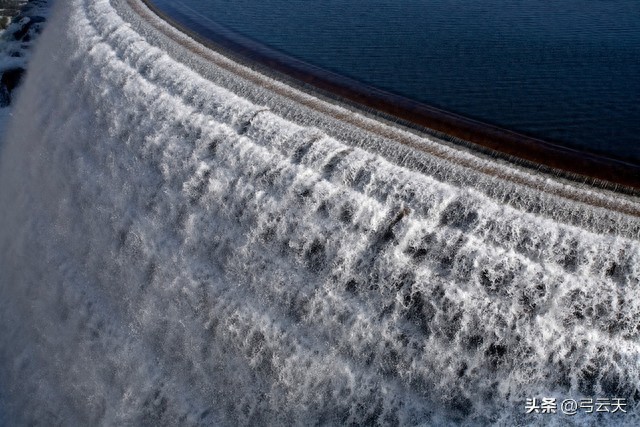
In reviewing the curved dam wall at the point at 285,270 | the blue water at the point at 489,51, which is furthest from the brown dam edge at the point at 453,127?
the curved dam wall at the point at 285,270

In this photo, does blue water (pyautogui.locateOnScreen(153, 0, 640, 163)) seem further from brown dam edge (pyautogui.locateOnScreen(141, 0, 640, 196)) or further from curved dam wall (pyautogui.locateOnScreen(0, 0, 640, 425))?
curved dam wall (pyautogui.locateOnScreen(0, 0, 640, 425))

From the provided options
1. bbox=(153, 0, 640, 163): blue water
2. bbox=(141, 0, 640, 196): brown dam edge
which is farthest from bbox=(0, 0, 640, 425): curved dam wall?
bbox=(153, 0, 640, 163): blue water

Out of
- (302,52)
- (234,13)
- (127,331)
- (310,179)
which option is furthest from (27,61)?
(310,179)

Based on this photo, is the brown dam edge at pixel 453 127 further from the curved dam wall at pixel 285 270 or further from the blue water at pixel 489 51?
the curved dam wall at pixel 285 270

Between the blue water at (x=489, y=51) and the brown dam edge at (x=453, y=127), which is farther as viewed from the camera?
the blue water at (x=489, y=51)

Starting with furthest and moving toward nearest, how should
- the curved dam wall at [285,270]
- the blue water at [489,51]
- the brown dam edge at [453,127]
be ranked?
the blue water at [489,51], the brown dam edge at [453,127], the curved dam wall at [285,270]

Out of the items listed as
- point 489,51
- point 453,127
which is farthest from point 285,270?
point 489,51
